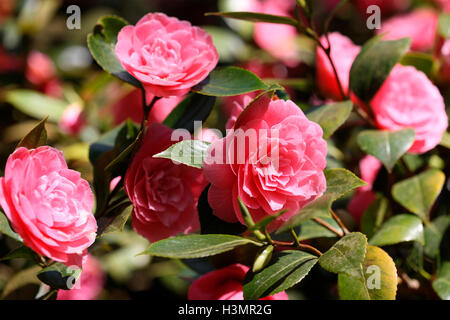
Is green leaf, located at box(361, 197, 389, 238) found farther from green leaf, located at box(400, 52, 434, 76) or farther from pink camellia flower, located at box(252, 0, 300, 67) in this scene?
pink camellia flower, located at box(252, 0, 300, 67)

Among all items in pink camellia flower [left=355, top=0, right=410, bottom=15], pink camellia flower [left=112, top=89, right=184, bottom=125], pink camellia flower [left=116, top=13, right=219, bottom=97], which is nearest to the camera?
pink camellia flower [left=116, top=13, right=219, bottom=97]

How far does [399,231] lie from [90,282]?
617mm

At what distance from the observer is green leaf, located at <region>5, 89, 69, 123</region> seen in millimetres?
1323

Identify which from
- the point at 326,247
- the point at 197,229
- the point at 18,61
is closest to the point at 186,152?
the point at 197,229

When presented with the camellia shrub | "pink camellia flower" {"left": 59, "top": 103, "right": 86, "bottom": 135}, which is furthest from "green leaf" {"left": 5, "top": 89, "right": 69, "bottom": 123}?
the camellia shrub

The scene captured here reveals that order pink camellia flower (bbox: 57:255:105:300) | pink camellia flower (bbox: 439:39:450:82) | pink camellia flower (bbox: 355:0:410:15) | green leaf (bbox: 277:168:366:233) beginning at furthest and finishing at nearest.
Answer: pink camellia flower (bbox: 355:0:410:15)
pink camellia flower (bbox: 439:39:450:82)
pink camellia flower (bbox: 57:255:105:300)
green leaf (bbox: 277:168:366:233)

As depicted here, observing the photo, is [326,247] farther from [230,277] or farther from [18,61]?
[18,61]

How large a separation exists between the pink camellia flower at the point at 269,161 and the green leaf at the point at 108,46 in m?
0.18

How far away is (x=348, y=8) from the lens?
157 cm

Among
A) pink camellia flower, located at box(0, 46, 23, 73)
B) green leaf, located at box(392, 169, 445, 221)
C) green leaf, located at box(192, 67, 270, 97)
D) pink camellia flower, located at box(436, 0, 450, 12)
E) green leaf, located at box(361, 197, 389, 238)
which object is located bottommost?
pink camellia flower, located at box(0, 46, 23, 73)

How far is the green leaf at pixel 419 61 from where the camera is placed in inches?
38.2

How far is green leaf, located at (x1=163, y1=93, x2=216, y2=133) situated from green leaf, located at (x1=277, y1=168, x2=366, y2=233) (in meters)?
0.20

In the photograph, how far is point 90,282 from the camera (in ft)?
3.51
